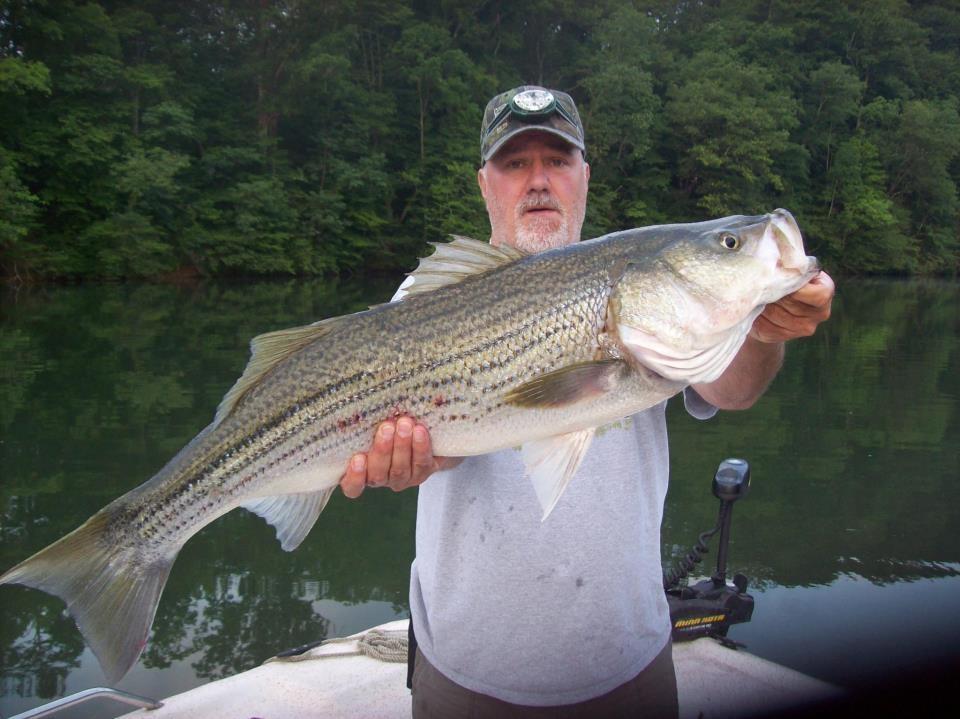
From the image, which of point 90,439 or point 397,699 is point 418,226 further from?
point 397,699

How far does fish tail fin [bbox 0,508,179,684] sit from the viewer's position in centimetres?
249

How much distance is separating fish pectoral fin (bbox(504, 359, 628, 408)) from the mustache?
1.21m

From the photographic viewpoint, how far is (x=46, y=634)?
5.68 meters

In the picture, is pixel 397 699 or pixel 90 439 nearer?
pixel 397 699

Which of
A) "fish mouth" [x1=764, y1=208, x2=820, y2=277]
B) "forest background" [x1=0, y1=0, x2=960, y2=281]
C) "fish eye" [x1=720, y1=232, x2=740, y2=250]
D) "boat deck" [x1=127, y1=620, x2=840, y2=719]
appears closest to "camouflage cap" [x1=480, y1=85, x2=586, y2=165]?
"fish eye" [x1=720, y1=232, x2=740, y2=250]

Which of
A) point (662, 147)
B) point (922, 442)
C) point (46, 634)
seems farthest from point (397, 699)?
point (662, 147)

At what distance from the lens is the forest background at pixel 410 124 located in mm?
30109

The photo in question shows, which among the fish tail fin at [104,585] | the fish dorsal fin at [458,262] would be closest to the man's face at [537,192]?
the fish dorsal fin at [458,262]

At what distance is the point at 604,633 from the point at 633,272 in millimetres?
1232

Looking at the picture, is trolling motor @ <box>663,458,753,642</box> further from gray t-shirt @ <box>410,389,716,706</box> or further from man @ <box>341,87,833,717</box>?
gray t-shirt @ <box>410,389,716,706</box>

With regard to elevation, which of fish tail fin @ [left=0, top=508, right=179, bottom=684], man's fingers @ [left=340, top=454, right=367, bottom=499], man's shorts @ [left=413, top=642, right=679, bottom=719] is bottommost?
man's shorts @ [left=413, top=642, right=679, bottom=719]

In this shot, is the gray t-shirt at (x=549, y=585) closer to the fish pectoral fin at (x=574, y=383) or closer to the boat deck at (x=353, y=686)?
the fish pectoral fin at (x=574, y=383)

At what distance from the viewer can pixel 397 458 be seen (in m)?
2.49

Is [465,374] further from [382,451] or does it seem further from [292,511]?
[292,511]
